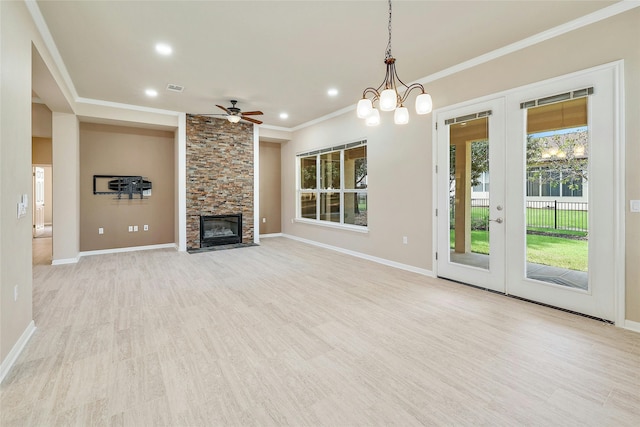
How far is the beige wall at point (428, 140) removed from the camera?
109 inches

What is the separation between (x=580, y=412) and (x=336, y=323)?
1.83 m

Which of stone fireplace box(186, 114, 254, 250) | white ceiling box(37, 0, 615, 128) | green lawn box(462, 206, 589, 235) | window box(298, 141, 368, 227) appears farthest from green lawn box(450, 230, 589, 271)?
stone fireplace box(186, 114, 254, 250)

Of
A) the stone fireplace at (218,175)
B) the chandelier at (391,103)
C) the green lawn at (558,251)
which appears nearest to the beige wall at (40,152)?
the stone fireplace at (218,175)

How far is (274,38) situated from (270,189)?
5543mm

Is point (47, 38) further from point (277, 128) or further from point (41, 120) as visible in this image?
point (277, 128)

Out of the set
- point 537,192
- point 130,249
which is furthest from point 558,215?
point 130,249

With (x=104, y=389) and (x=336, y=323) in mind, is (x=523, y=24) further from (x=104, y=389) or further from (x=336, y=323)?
(x=104, y=389)

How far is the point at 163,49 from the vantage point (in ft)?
11.8

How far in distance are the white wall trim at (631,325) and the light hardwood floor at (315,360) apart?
104 millimetres

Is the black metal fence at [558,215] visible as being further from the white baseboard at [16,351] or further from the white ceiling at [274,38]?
the white baseboard at [16,351]

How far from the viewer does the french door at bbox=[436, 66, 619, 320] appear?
295cm

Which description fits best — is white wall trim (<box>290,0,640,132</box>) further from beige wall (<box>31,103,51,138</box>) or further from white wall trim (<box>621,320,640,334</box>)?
beige wall (<box>31,103,51,138</box>)

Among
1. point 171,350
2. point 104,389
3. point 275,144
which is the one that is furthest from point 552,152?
point 275,144

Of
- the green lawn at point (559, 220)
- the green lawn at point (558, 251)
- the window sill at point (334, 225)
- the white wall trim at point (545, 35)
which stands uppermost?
the white wall trim at point (545, 35)
